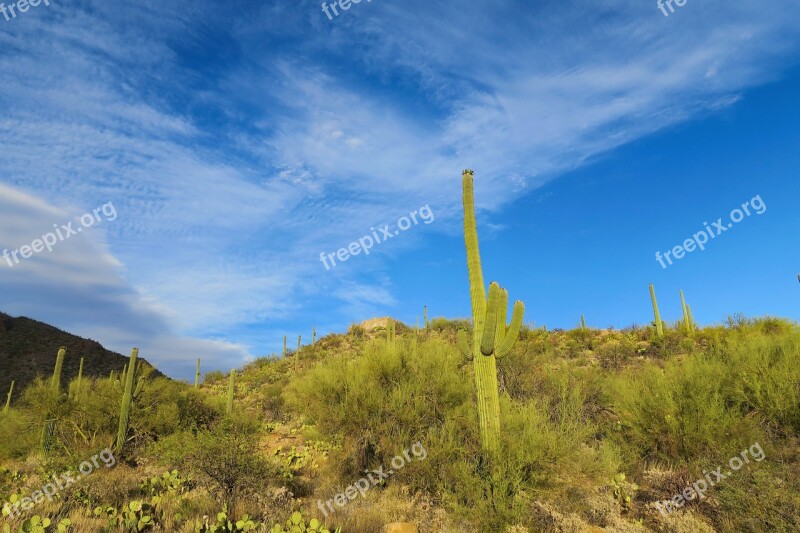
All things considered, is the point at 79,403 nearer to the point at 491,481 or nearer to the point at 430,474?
the point at 430,474

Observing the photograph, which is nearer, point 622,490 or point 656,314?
point 622,490

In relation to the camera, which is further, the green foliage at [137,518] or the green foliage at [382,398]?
the green foliage at [382,398]

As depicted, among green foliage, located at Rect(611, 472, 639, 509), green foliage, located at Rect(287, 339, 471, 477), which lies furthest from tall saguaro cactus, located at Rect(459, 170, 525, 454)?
green foliage, located at Rect(611, 472, 639, 509)

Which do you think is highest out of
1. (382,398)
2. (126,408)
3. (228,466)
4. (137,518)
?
(126,408)

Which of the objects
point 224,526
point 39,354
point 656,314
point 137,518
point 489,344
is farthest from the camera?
point 39,354

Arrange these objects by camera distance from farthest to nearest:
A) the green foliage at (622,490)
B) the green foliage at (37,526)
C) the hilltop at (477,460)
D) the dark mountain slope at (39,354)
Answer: the dark mountain slope at (39,354) → the green foliage at (622,490) → the hilltop at (477,460) → the green foliage at (37,526)

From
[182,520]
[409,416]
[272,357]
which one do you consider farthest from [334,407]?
[272,357]

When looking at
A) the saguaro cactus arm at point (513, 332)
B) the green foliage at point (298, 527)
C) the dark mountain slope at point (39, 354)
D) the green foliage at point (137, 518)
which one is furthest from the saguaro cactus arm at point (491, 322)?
the dark mountain slope at point (39, 354)

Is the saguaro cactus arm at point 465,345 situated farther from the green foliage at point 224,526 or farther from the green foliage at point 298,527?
the green foliage at point 224,526

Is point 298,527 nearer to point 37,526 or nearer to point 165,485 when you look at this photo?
point 37,526

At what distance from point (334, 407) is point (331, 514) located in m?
3.65

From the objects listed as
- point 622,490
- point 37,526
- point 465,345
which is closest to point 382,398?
point 465,345

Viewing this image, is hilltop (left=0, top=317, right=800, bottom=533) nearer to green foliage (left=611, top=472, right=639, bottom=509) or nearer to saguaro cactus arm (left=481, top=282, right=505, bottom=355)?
green foliage (left=611, top=472, right=639, bottom=509)

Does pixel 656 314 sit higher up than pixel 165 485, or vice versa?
pixel 656 314
